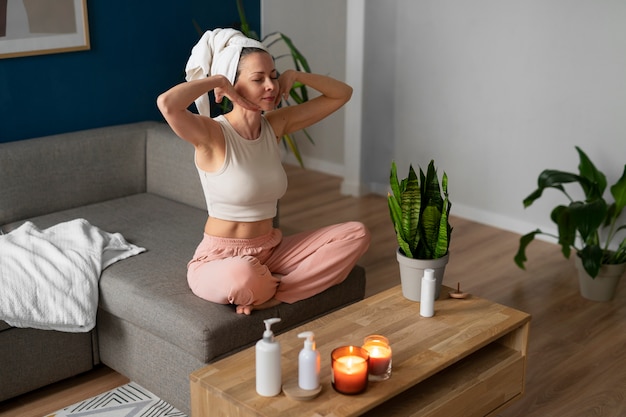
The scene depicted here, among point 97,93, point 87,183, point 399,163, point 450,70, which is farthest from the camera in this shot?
point 399,163

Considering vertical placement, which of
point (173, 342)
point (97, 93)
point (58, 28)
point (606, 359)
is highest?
point (58, 28)

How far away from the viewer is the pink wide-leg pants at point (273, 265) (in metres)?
2.54

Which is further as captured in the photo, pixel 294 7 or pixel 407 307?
pixel 294 7

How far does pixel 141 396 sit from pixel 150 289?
0.37 m

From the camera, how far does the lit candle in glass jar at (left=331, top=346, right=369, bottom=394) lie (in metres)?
1.98

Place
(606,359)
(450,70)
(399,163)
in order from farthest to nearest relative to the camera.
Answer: (399,163), (450,70), (606,359)

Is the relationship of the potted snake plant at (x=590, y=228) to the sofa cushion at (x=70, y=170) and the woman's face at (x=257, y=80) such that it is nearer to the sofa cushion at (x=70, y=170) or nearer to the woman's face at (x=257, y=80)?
the woman's face at (x=257, y=80)

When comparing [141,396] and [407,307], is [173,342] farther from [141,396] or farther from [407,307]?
[407,307]

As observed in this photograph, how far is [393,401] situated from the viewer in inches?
87.1

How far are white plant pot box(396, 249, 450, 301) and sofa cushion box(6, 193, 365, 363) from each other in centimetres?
37

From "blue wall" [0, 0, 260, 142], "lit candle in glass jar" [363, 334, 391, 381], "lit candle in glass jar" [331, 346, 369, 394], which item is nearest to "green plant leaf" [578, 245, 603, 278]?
"lit candle in glass jar" [363, 334, 391, 381]

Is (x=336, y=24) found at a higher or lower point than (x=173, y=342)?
higher

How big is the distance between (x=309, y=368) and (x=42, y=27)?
2388mm

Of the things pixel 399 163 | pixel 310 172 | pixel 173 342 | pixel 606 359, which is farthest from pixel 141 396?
pixel 310 172
